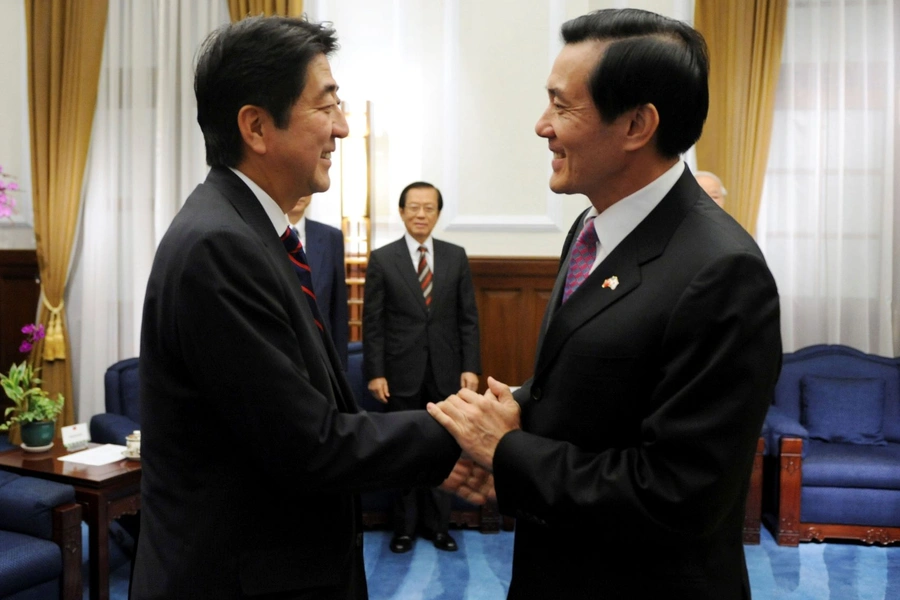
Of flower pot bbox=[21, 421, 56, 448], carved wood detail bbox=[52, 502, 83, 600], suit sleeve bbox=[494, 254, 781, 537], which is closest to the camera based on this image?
suit sleeve bbox=[494, 254, 781, 537]

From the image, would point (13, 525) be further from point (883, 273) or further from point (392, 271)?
point (883, 273)

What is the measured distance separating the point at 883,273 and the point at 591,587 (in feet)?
14.9

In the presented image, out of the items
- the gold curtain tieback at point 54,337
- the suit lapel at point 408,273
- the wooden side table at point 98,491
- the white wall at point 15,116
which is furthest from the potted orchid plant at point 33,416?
the white wall at point 15,116

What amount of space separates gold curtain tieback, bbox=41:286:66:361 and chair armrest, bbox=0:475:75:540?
2.93 m

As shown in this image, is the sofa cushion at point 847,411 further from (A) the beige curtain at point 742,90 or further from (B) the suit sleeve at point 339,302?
(B) the suit sleeve at point 339,302

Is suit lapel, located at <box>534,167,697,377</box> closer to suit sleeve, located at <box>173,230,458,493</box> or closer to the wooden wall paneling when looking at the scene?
suit sleeve, located at <box>173,230,458,493</box>

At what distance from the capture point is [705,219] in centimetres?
132

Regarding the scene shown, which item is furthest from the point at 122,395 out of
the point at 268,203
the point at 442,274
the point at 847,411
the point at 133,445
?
the point at 847,411

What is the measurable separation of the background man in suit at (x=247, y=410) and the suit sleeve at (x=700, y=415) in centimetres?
38

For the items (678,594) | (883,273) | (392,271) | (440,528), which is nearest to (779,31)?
(883,273)

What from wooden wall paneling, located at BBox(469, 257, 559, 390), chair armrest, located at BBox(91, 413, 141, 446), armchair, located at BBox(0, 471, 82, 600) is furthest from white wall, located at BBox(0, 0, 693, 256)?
armchair, located at BBox(0, 471, 82, 600)

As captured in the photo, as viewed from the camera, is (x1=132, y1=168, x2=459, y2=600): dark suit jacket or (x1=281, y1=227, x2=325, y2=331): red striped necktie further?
(x1=281, y1=227, x2=325, y2=331): red striped necktie

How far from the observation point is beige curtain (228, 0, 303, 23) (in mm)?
5445

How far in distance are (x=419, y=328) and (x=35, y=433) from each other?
1905mm
